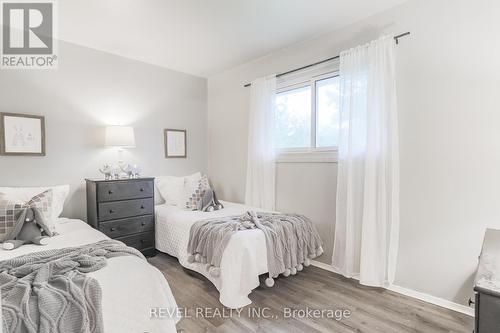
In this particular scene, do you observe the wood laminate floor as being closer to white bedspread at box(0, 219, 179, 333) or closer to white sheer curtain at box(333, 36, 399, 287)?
white sheer curtain at box(333, 36, 399, 287)

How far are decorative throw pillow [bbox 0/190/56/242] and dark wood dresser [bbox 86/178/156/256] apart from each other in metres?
0.54

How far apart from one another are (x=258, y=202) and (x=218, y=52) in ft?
6.52

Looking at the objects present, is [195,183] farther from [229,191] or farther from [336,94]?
[336,94]

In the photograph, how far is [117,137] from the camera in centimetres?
320

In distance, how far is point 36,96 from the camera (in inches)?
113

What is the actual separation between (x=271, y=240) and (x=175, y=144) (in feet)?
7.66

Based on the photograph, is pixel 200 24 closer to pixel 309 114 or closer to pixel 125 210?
pixel 309 114

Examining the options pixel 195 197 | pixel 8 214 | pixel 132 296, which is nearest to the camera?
pixel 132 296

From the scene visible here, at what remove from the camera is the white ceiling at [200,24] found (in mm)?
2377

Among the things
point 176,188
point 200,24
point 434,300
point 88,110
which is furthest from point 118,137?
point 434,300

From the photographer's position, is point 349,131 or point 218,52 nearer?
point 349,131

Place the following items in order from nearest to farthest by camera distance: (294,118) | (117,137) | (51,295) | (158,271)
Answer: (51,295) < (158,271) < (117,137) < (294,118)

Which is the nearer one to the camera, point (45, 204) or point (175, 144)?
point (45, 204)

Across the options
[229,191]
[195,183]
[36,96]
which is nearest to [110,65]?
[36,96]
